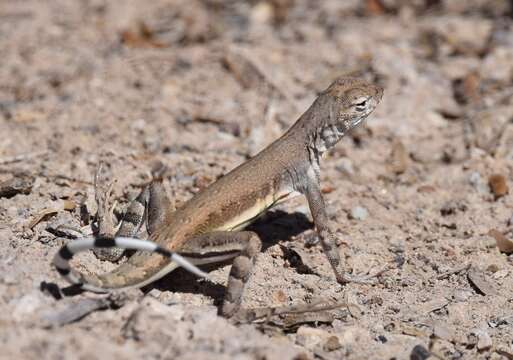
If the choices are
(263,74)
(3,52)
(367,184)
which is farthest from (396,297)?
(3,52)

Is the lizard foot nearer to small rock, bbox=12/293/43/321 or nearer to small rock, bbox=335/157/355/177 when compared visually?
small rock, bbox=335/157/355/177

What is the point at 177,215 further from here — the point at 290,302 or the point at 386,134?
the point at 386,134

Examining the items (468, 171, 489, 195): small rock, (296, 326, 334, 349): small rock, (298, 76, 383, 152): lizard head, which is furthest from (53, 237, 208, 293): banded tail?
(468, 171, 489, 195): small rock

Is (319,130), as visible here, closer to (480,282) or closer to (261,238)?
(261,238)

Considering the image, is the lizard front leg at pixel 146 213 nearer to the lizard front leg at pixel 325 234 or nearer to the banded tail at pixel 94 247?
the banded tail at pixel 94 247

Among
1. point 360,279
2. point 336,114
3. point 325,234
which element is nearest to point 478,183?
point 336,114

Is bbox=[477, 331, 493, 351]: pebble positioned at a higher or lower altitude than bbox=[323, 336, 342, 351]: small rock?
higher

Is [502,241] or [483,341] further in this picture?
[502,241]
